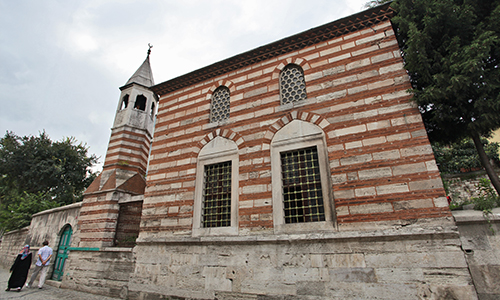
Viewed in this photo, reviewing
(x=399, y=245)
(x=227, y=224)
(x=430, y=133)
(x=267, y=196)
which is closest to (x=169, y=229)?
(x=227, y=224)

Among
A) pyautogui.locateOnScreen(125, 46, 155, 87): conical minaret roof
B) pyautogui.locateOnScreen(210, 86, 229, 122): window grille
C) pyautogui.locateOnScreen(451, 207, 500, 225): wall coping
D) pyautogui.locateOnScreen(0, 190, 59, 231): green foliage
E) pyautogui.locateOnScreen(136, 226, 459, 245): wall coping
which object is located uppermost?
pyautogui.locateOnScreen(125, 46, 155, 87): conical minaret roof

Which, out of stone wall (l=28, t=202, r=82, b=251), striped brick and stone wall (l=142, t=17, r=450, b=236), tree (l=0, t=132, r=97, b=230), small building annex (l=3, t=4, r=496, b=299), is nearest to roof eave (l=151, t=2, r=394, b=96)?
small building annex (l=3, t=4, r=496, b=299)

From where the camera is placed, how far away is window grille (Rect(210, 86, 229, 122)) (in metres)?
8.00

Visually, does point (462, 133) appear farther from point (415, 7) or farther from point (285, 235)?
point (285, 235)

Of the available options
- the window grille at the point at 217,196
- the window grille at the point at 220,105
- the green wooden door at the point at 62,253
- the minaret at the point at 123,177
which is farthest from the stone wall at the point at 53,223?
the window grille at the point at 220,105

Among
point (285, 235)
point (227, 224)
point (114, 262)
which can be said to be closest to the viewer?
point (285, 235)

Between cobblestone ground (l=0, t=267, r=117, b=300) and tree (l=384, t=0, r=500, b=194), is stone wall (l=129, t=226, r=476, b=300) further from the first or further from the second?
tree (l=384, t=0, r=500, b=194)

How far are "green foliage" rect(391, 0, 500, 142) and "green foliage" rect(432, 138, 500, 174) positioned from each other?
835 centimetres

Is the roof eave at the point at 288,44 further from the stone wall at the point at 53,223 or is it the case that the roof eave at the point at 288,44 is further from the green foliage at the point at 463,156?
the green foliage at the point at 463,156

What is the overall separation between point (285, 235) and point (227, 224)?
68.7 inches

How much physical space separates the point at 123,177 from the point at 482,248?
11120mm

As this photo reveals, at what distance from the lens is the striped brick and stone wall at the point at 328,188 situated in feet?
15.7

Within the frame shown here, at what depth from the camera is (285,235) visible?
18.4 ft

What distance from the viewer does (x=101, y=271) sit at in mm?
8070
